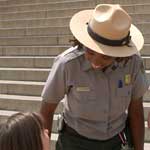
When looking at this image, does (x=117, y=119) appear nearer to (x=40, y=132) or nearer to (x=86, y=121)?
(x=86, y=121)

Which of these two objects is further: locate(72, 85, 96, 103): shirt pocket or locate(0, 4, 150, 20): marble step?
locate(0, 4, 150, 20): marble step

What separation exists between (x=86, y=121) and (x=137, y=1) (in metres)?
5.90

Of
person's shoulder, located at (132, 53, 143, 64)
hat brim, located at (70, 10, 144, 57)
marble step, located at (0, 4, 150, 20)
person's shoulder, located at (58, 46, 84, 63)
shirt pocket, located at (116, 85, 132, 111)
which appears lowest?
marble step, located at (0, 4, 150, 20)

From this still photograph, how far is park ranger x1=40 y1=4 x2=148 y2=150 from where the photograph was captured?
8.00 feet

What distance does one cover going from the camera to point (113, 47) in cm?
242

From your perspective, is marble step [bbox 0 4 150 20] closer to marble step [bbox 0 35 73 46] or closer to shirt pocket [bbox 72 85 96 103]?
marble step [bbox 0 35 73 46]

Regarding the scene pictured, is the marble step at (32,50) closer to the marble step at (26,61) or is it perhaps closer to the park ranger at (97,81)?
the marble step at (26,61)

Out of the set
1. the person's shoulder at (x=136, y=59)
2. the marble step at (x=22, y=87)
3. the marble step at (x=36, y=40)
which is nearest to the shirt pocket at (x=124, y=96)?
the person's shoulder at (x=136, y=59)

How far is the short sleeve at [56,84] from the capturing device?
2574mm

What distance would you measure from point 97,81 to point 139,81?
0.86 ft

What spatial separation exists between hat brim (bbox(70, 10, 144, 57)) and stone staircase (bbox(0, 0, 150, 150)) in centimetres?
232

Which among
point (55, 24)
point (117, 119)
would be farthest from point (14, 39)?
point (117, 119)

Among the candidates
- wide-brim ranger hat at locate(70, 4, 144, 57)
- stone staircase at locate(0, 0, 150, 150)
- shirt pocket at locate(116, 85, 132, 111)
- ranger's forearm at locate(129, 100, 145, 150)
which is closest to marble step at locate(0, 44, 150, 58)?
stone staircase at locate(0, 0, 150, 150)

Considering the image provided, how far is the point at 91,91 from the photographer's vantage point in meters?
2.56
